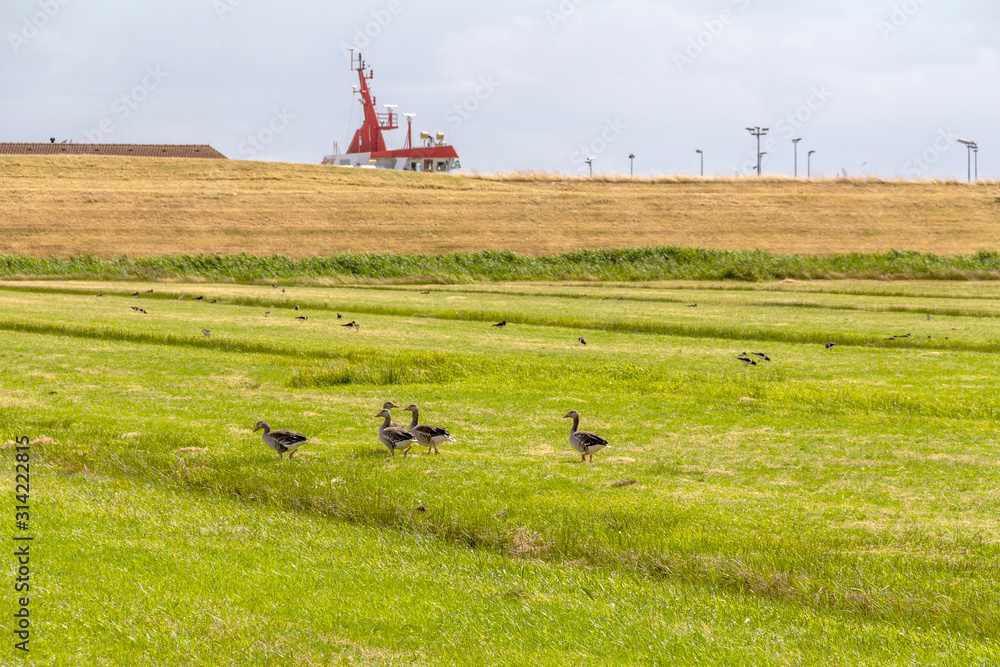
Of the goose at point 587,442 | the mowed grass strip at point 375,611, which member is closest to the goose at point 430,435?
the goose at point 587,442

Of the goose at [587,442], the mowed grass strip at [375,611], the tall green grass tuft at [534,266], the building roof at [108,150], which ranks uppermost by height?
the building roof at [108,150]

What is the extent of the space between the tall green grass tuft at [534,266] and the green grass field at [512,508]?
126ft

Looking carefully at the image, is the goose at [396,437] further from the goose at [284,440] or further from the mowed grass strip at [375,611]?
the mowed grass strip at [375,611]

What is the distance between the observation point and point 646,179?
378 ft

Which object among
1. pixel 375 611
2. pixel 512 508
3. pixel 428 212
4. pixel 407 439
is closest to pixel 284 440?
pixel 407 439

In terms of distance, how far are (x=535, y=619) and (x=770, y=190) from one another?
338ft

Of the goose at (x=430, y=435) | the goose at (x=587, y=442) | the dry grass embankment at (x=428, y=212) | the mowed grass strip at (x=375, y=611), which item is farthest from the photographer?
the dry grass embankment at (x=428, y=212)

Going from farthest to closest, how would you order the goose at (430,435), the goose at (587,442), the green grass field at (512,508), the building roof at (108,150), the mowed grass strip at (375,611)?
the building roof at (108,150) < the goose at (430,435) < the goose at (587,442) < the green grass field at (512,508) < the mowed grass strip at (375,611)

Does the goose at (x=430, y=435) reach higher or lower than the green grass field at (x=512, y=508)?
higher

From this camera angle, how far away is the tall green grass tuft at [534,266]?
66938 mm

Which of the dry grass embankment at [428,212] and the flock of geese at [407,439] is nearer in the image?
the flock of geese at [407,439]

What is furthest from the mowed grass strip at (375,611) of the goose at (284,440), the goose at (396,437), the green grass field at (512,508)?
the goose at (396,437)

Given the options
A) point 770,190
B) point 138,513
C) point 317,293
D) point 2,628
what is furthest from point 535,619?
point 770,190

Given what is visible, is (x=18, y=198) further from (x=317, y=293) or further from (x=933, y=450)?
(x=933, y=450)
